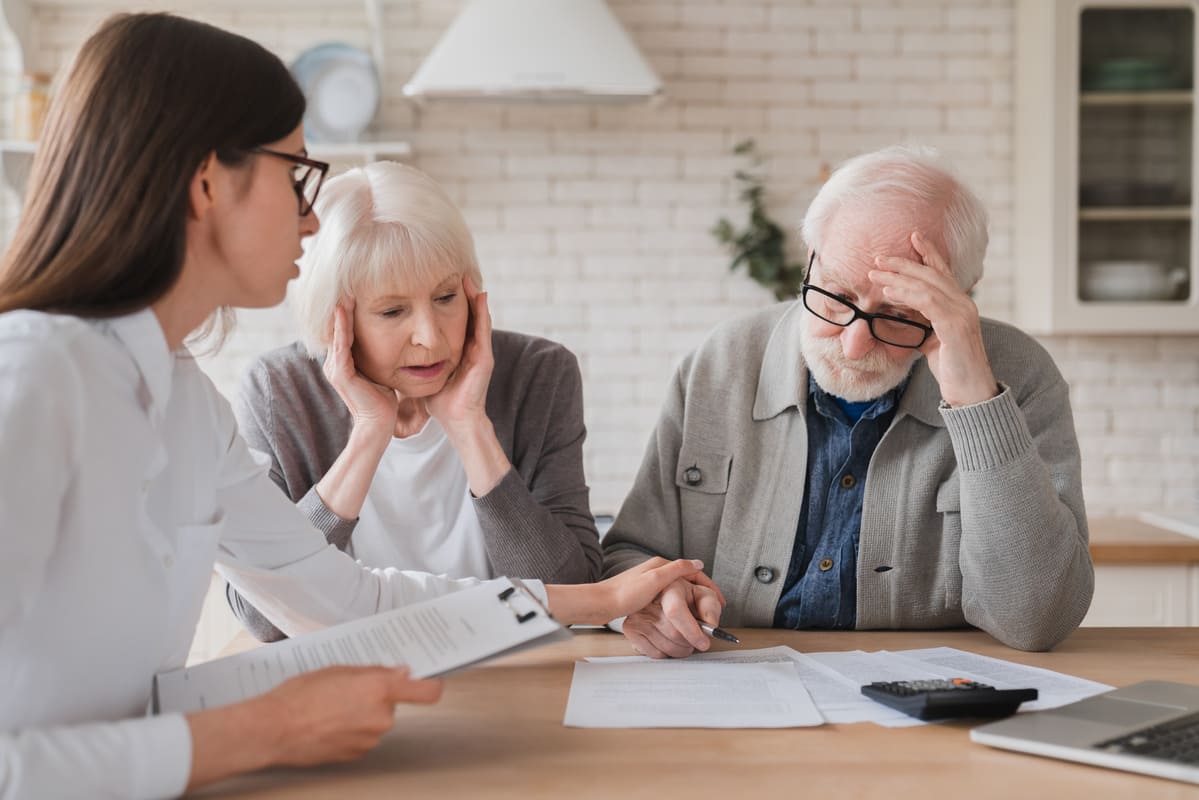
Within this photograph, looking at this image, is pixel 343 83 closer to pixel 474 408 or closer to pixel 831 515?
pixel 474 408

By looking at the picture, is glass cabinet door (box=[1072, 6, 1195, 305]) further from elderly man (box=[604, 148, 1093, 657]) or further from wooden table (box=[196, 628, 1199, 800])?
wooden table (box=[196, 628, 1199, 800])

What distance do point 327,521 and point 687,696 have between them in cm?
72

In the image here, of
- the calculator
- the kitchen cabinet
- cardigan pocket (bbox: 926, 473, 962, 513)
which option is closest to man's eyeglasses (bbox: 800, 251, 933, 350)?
cardigan pocket (bbox: 926, 473, 962, 513)

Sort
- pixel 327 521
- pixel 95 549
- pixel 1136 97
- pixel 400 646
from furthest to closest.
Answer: pixel 1136 97 → pixel 327 521 → pixel 400 646 → pixel 95 549

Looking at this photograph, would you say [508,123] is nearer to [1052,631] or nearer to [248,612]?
[248,612]

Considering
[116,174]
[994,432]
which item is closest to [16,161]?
[116,174]

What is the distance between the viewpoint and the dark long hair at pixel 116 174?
1.04 m

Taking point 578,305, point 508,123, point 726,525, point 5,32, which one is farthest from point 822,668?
point 5,32

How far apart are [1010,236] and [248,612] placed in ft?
9.64

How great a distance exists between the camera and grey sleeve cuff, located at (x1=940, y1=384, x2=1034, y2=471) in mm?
1568

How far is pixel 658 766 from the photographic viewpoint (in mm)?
1061

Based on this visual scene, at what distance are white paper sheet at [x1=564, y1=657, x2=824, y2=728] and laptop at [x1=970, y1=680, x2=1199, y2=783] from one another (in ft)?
0.69

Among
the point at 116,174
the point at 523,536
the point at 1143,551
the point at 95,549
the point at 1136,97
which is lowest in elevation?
the point at 1143,551

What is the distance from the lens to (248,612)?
65.2 inches
